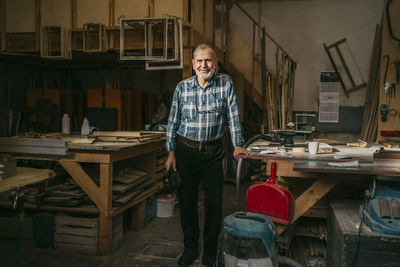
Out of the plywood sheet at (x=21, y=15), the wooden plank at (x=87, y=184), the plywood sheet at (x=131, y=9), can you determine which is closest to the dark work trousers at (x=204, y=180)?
the wooden plank at (x=87, y=184)

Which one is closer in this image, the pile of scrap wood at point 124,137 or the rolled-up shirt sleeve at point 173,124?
the rolled-up shirt sleeve at point 173,124

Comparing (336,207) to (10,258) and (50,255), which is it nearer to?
(50,255)

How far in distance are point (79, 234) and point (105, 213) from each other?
35 centimetres

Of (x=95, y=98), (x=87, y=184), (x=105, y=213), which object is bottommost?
(x=105, y=213)

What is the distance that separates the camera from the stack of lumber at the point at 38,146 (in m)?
2.27

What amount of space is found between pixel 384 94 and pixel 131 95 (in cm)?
447

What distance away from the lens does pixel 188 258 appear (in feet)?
10.5

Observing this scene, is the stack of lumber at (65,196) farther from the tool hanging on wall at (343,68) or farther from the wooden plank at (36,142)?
the tool hanging on wall at (343,68)

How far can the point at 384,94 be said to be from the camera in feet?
19.4

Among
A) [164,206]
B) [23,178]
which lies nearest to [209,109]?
[23,178]

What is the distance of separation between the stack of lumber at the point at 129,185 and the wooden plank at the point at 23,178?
56.6 inches

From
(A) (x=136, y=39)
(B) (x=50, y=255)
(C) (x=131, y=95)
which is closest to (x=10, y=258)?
(B) (x=50, y=255)

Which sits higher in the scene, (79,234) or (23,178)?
(23,178)

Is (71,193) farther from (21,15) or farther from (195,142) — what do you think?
(21,15)
